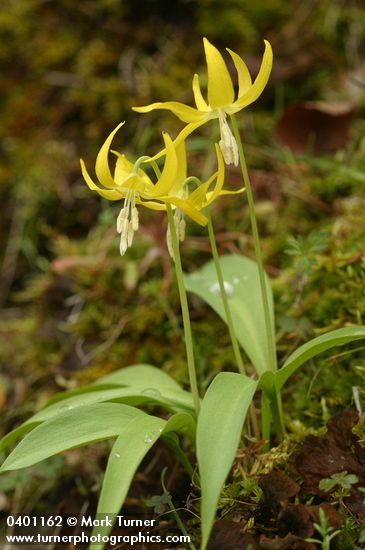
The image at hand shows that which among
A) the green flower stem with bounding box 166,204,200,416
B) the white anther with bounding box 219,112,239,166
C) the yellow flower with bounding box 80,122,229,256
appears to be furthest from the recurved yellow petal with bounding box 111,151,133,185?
the white anther with bounding box 219,112,239,166

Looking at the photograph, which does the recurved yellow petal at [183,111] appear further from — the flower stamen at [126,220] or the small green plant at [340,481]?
the small green plant at [340,481]

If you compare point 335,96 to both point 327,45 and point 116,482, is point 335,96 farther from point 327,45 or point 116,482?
point 116,482

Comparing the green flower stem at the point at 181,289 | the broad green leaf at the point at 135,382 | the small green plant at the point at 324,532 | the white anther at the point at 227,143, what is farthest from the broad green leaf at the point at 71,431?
the white anther at the point at 227,143

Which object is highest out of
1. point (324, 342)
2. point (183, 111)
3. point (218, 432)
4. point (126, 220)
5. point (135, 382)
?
point (183, 111)

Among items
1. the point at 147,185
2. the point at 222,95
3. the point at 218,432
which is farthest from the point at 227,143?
the point at 218,432

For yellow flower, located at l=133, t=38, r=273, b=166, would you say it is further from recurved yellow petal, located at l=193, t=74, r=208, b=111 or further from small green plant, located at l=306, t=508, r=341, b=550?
small green plant, located at l=306, t=508, r=341, b=550

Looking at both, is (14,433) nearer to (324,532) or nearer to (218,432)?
(218,432)
